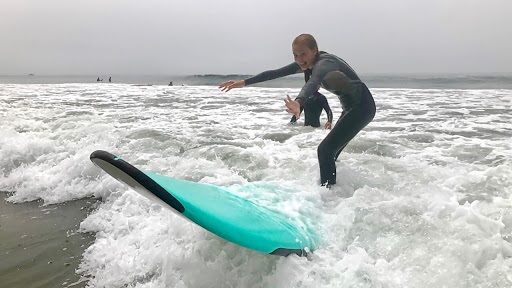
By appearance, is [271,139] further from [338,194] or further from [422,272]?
[422,272]

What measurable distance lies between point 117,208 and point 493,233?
3757 millimetres

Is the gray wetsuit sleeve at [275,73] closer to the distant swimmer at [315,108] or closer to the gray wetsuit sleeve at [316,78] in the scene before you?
the gray wetsuit sleeve at [316,78]

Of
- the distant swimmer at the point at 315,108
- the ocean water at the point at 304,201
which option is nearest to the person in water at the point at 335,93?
the ocean water at the point at 304,201

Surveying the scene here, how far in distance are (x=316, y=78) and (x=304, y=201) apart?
1.22 metres

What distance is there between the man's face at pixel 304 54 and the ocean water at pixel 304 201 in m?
1.37

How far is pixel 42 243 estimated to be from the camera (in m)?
3.15

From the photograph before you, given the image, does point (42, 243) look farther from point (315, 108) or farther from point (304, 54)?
point (315, 108)

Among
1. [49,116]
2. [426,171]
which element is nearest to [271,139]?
[426,171]

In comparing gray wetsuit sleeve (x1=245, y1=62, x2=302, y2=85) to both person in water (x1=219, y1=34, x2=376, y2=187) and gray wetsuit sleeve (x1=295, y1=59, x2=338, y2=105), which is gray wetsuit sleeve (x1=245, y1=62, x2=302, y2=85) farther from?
gray wetsuit sleeve (x1=295, y1=59, x2=338, y2=105)

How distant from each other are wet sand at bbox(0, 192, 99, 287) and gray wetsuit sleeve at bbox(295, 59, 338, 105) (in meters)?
2.36

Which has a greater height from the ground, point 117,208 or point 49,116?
point 49,116

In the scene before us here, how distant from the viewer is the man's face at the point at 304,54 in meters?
3.26

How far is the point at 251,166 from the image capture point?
15.6ft

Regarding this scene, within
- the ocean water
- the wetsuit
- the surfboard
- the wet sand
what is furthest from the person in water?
the wet sand
